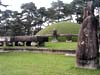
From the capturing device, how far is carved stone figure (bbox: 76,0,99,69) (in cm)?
893

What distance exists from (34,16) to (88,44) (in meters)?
48.5

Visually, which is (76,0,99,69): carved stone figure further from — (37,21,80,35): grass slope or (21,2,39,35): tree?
(21,2,39,35): tree

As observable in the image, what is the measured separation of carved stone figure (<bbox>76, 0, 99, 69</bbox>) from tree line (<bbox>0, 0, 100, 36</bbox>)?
132ft

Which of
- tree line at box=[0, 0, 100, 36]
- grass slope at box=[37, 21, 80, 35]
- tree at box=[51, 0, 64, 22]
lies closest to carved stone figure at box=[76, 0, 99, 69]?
grass slope at box=[37, 21, 80, 35]

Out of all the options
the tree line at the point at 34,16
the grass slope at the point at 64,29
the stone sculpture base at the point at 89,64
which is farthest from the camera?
the tree line at the point at 34,16

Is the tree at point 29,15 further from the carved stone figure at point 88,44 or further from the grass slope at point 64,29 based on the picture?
the carved stone figure at point 88,44

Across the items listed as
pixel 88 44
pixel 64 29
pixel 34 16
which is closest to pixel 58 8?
pixel 34 16

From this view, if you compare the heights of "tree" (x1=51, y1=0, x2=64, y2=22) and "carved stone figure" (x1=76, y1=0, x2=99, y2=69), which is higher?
"tree" (x1=51, y1=0, x2=64, y2=22)

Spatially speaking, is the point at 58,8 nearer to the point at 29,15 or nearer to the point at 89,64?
the point at 29,15

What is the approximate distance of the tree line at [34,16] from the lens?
169 ft

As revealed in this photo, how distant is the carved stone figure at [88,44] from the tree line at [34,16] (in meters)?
40.2

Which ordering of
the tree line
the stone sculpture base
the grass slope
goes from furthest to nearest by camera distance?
the tree line, the grass slope, the stone sculpture base

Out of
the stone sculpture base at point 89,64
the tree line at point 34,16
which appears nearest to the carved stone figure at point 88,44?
the stone sculpture base at point 89,64

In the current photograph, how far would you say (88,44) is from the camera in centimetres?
902
